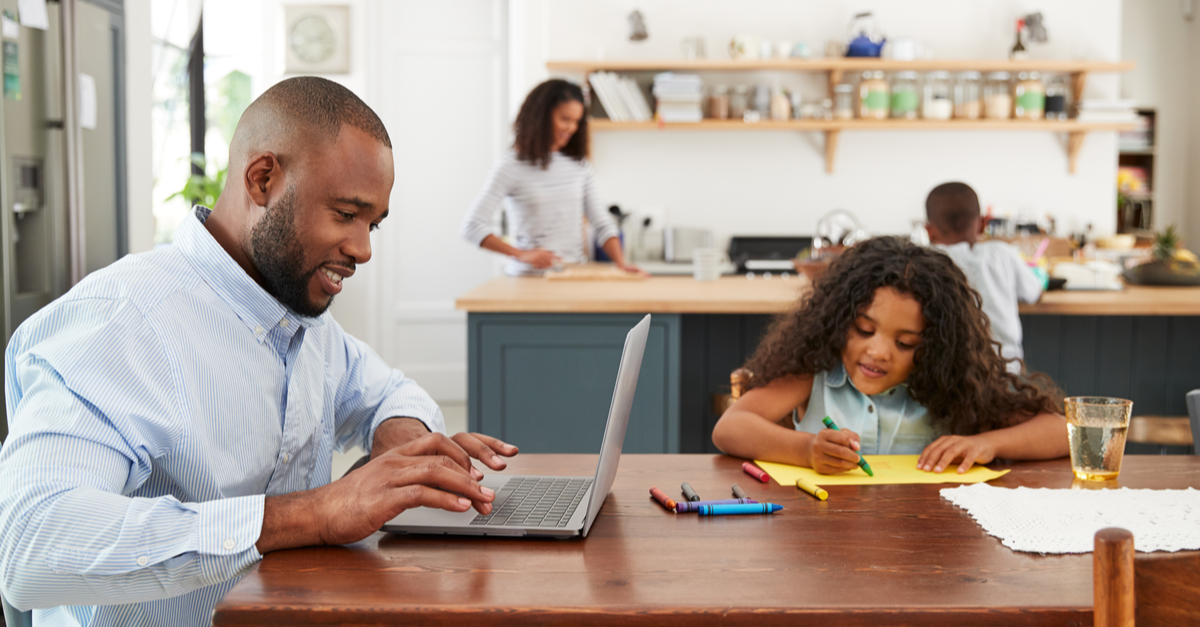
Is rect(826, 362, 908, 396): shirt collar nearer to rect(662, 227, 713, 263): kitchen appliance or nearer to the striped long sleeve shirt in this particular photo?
the striped long sleeve shirt

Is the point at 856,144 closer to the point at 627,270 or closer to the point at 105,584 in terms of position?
the point at 627,270

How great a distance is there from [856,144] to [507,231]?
6.58 ft

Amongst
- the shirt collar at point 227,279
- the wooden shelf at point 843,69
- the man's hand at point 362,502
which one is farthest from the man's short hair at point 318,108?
the wooden shelf at point 843,69

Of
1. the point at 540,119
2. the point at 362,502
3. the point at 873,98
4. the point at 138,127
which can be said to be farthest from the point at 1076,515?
the point at 873,98

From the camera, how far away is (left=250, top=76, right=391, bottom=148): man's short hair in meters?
1.03

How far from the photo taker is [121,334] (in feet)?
3.05

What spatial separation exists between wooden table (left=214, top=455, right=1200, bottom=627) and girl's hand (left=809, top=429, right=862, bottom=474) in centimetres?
12

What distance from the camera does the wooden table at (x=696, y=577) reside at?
776 mm

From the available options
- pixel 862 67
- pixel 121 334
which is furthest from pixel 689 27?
pixel 121 334

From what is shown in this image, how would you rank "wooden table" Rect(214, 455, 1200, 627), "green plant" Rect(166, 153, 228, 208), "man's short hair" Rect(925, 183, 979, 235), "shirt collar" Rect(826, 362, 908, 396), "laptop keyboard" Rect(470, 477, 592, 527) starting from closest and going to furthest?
"wooden table" Rect(214, 455, 1200, 627) < "laptop keyboard" Rect(470, 477, 592, 527) < "shirt collar" Rect(826, 362, 908, 396) < "man's short hair" Rect(925, 183, 979, 235) < "green plant" Rect(166, 153, 228, 208)

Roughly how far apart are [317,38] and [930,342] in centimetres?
437

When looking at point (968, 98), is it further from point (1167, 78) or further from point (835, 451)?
point (835, 451)

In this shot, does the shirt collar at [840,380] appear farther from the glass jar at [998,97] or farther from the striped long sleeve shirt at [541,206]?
the glass jar at [998,97]

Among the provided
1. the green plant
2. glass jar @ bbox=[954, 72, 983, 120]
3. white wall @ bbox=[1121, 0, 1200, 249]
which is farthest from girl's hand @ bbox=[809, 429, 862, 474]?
white wall @ bbox=[1121, 0, 1200, 249]
